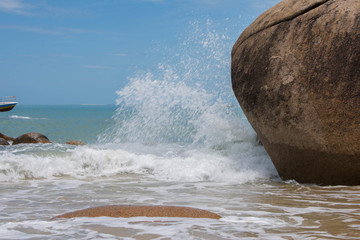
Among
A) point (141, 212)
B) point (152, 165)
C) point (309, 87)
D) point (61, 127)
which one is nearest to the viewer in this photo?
point (141, 212)

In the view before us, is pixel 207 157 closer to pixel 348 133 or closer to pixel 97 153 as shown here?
pixel 97 153

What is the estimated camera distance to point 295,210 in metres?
3.96

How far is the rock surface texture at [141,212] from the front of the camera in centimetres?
357

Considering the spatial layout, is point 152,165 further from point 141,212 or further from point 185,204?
point 141,212

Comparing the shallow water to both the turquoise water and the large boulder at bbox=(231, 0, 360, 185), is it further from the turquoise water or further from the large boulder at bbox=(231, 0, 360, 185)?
the turquoise water

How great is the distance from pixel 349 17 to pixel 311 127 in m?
1.34

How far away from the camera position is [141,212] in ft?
11.8

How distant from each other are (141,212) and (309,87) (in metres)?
2.62

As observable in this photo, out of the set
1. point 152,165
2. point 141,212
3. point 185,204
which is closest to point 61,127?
point 152,165

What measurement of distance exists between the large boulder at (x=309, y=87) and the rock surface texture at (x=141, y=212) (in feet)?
7.09

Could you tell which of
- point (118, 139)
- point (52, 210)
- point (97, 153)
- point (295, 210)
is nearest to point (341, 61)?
point (295, 210)

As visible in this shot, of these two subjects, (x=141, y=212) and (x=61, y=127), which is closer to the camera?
(x=141, y=212)

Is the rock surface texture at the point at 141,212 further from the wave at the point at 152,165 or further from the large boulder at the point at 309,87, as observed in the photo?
the wave at the point at 152,165

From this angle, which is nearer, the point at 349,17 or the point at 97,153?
the point at 349,17
